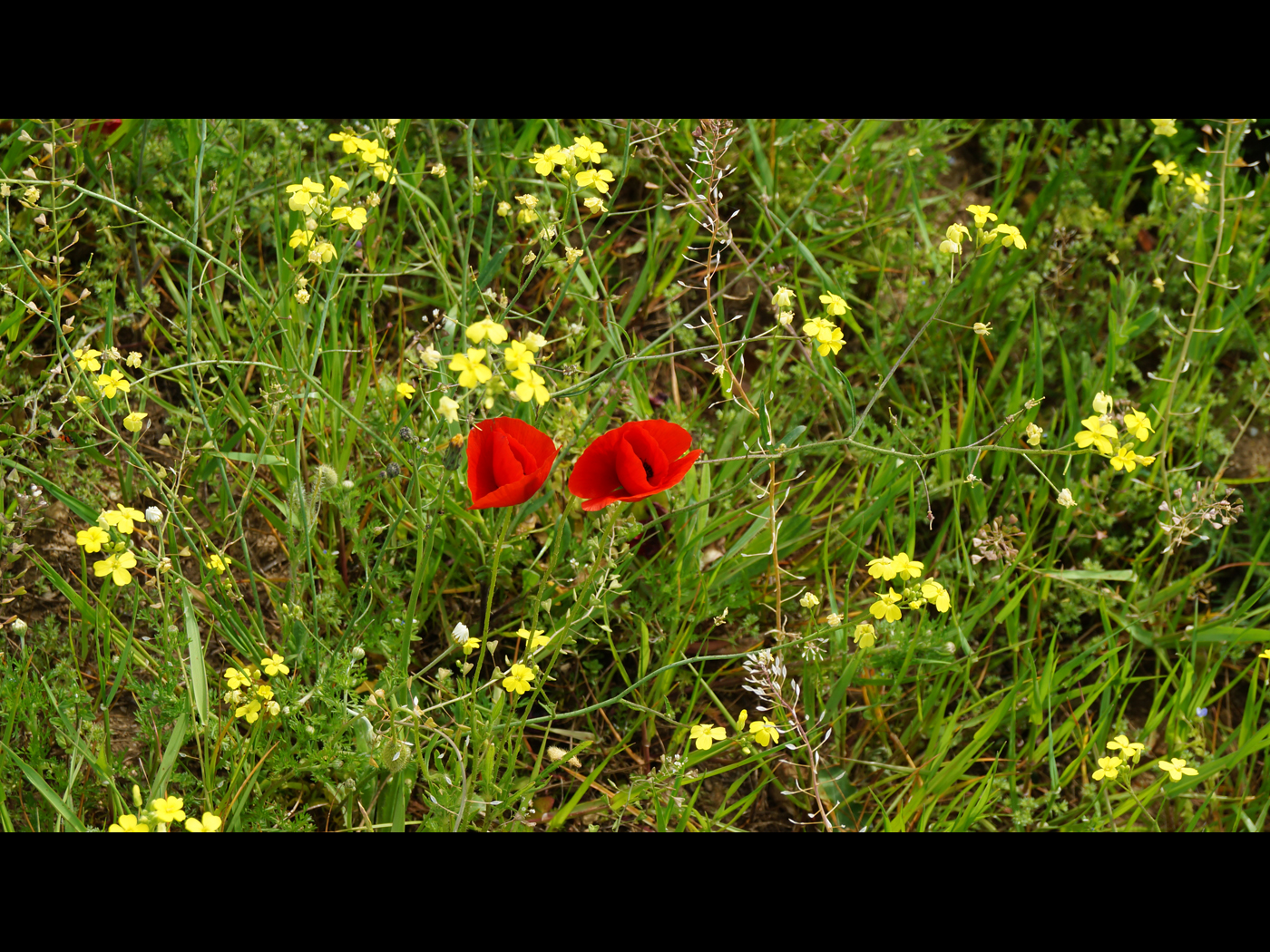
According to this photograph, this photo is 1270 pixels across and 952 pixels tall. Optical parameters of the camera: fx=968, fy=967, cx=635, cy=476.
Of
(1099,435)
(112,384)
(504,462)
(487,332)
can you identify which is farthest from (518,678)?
(1099,435)

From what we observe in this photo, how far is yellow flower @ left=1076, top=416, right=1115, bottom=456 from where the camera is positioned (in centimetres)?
145

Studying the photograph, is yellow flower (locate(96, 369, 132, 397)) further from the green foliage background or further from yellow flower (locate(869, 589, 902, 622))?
yellow flower (locate(869, 589, 902, 622))

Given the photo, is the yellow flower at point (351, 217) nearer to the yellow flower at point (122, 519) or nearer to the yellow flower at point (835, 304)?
the yellow flower at point (122, 519)

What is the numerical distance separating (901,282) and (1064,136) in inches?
27.4

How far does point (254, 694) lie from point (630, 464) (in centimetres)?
71

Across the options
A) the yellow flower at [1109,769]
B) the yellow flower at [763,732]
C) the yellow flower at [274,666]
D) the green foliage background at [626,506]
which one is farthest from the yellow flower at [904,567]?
the yellow flower at [274,666]

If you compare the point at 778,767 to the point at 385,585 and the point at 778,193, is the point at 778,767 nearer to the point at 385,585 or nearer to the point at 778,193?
the point at 385,585

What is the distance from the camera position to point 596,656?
189 cm

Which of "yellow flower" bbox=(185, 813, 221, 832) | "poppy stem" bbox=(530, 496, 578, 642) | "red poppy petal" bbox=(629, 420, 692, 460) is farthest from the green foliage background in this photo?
"yellow flower" bbox=(185, 813, 221, 832)

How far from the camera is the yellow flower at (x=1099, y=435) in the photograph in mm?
1447

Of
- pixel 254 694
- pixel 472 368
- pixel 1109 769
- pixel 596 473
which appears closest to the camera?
pixel 472 368

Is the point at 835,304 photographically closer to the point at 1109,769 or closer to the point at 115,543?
the point at 1109,769

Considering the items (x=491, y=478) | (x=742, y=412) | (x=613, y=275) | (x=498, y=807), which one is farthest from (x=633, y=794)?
(x=613, y=275)

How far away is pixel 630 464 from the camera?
4.40 ft
